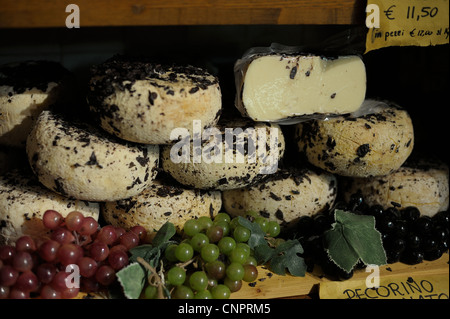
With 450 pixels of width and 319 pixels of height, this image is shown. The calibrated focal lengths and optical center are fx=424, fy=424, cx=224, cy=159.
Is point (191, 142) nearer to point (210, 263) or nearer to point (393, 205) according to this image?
point (210, 263)

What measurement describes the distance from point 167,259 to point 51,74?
0.59 m

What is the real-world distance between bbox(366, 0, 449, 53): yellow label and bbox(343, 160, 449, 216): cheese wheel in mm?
376

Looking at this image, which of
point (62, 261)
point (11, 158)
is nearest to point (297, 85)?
point (62, 261)

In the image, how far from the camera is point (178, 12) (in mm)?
866

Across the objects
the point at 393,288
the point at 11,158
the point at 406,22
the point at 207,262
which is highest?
the point at 406,22

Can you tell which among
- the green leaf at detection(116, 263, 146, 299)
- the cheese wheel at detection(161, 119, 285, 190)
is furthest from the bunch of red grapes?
the cheese wheel at detection(161, 119, 285, 190)

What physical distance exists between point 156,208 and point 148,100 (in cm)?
30

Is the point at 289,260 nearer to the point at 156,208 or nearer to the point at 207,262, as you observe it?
the point at 207,262

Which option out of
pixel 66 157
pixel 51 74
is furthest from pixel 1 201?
pixel 51 74

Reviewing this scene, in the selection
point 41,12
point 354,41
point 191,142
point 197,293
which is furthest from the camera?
point 354,41

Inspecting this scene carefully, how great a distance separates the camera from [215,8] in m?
0.88

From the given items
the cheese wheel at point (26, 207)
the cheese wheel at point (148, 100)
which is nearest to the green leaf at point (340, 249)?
the cheese wheel at point (148, 100)

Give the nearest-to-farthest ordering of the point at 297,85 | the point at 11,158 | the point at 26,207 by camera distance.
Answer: the point at 26,207
the point at 297,85
the point at 11,158
